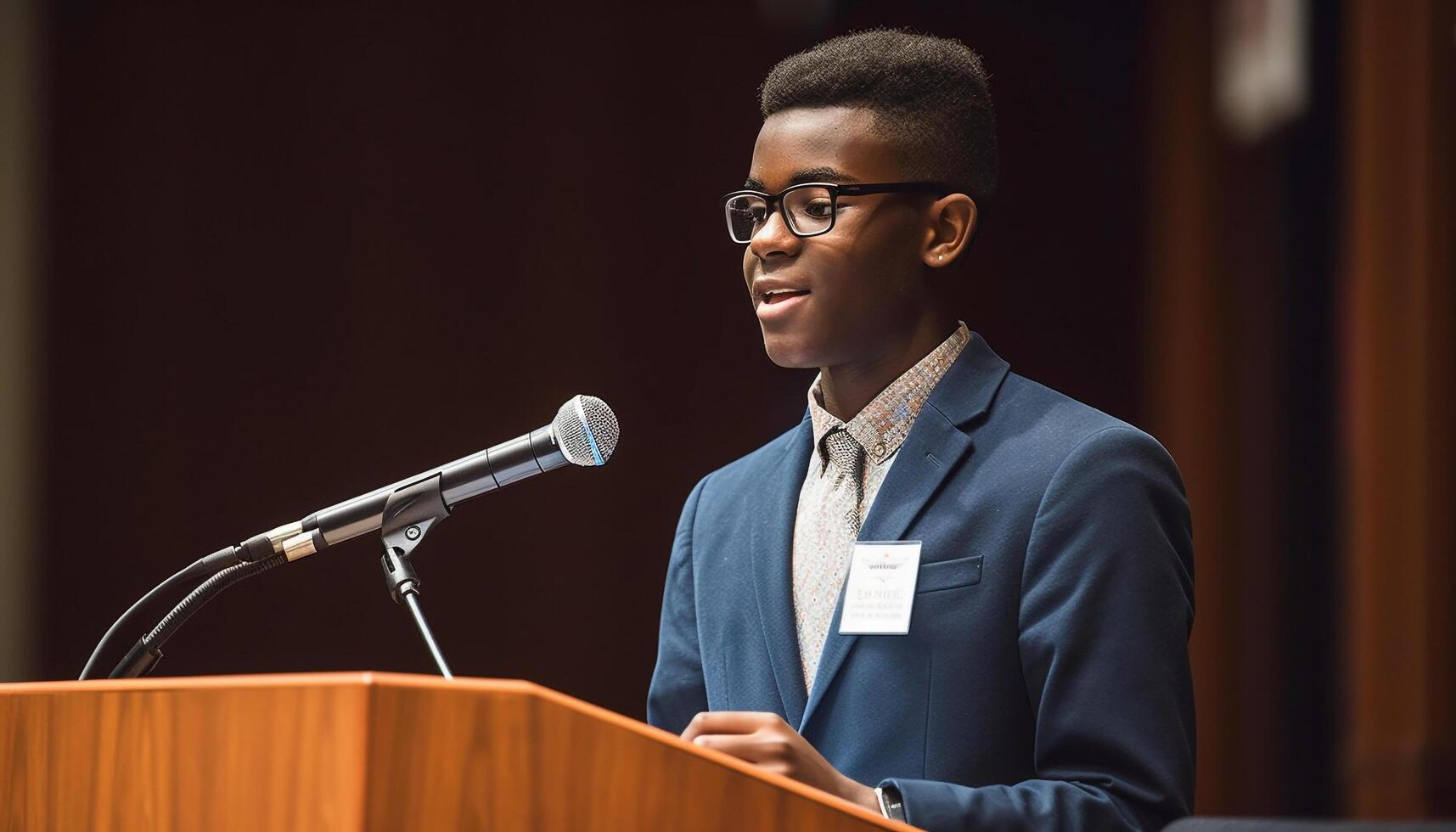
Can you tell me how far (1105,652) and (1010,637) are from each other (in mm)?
115

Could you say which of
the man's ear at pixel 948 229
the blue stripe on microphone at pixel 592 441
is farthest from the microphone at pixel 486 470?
the man's ear at pixel 948 229

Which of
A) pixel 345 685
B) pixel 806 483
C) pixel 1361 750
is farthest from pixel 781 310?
pixel 1361 750

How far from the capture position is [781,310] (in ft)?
5.71

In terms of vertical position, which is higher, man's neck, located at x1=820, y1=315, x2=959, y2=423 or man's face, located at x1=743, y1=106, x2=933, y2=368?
man's face, located at x1=743, y1=106, x2=933, y2=368

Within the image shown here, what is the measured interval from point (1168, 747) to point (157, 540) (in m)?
3.39

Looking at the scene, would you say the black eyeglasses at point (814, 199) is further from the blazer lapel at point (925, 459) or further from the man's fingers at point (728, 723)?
the man's fingers at point (728, 723)

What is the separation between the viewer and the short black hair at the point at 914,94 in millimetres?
1770

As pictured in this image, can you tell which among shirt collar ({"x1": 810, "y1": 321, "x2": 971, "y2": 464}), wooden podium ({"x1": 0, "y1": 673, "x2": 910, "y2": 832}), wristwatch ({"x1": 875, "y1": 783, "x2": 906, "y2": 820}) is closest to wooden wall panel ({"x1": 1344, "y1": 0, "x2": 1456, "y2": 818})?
shirt collar ({"x1": 810, "y1": 321, "x2": 971, "y2": 464})

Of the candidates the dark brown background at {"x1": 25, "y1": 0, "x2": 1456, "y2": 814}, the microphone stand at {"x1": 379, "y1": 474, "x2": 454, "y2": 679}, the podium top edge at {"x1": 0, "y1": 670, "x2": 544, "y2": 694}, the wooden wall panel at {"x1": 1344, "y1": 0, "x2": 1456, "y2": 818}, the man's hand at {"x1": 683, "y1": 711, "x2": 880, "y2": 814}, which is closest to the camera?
the podium top edge at {"x1": 0, "y1": 670, "x2": 544, "y2": 694}

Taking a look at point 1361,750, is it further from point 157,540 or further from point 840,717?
point 157,540

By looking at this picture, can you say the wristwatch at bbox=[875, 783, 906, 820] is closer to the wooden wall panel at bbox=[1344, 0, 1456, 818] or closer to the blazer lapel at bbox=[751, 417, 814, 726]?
the blazer lapel at bbox=[751, 417, 814, 726]

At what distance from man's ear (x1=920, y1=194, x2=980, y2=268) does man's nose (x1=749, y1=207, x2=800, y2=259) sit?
16cm

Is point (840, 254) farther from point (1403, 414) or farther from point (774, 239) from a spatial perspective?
point (1403, 414)

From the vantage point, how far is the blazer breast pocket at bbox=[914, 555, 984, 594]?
1586mm
